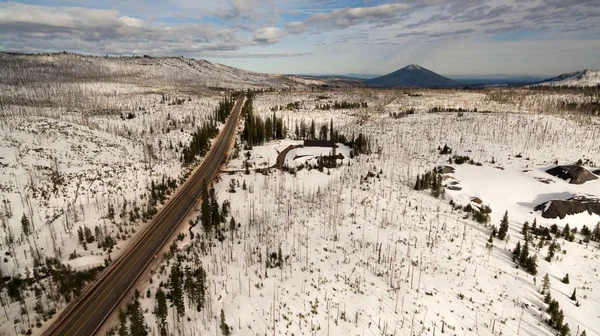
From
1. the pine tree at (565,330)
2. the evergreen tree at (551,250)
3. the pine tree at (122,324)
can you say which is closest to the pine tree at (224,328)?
the pine tree at (122,324)

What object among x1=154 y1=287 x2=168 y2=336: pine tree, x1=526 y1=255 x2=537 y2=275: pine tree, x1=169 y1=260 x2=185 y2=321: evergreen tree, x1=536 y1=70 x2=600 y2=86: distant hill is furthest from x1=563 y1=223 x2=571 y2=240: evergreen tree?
x1=536 y1=70 x2=600 y2=86: distant hill

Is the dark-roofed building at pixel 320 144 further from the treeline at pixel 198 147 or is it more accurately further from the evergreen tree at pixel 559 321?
the evergreen tree at pixel 559 321

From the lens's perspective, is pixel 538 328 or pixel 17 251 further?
pixel 17 251

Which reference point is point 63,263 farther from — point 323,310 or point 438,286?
point 438,286

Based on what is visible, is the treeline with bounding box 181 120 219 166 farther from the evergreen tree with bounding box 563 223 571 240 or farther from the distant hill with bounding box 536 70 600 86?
the distant hill with bounding box 536 70 600 86

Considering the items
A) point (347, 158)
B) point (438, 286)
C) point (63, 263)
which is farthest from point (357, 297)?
point (347, 158)
